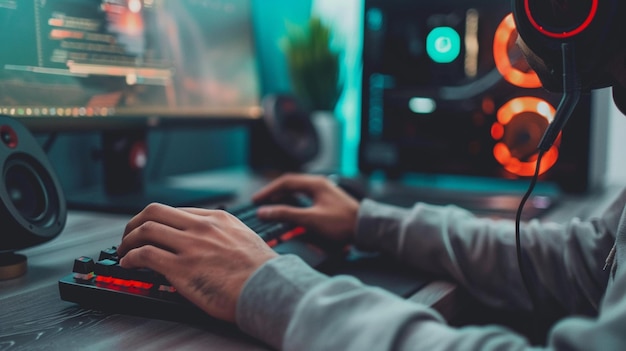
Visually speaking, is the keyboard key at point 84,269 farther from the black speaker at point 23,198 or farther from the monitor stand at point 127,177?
the monitor stand at point 127,177

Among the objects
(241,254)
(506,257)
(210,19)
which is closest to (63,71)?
(210,19)

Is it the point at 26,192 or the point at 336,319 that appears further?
the point at 26,192

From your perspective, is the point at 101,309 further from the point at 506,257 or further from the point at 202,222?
the point at 506,257

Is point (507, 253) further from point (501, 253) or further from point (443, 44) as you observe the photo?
point (443, 44)

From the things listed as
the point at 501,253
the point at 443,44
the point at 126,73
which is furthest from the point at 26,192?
the point at 443,44

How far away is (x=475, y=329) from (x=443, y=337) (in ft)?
0.09

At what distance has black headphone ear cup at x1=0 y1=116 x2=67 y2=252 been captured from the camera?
0.62 m

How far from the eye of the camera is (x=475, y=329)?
0.43 m

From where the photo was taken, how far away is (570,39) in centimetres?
56

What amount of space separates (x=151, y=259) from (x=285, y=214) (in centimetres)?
26

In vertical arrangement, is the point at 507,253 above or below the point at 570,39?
below

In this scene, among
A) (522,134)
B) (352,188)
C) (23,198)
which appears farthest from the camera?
(522,134)

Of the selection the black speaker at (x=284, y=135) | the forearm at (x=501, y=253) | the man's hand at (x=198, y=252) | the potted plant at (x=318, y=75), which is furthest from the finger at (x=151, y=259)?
the potted plant at (x=318, y=75)

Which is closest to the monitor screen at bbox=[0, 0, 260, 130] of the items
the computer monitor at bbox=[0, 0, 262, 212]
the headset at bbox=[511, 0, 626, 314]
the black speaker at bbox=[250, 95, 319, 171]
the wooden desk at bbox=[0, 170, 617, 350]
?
the computer monitor at bbox=[0, 0, 262, 212]
